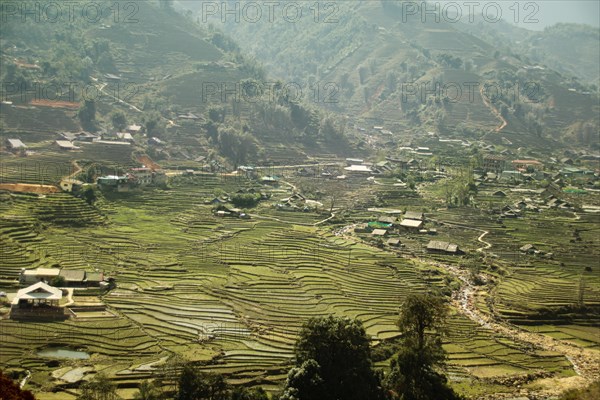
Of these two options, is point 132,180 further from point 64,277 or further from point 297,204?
point 64,277

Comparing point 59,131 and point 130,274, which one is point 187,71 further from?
point 130,274

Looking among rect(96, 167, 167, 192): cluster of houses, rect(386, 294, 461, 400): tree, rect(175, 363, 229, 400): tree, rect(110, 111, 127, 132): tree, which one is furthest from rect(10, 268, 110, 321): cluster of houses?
rect(110, 111, 127, 132): tree

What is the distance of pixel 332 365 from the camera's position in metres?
23.2

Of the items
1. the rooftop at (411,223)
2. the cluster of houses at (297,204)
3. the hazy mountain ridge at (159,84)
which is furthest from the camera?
the hazy mountain ridge at (159,84)

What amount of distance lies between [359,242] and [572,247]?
12.7 meters

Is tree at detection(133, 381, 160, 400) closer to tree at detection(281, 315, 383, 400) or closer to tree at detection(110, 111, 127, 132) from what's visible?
tree at detection(281, 315, 383, 400)

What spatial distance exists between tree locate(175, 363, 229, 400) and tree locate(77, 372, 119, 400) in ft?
6.40

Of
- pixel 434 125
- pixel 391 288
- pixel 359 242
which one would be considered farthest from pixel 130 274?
pixel 434 125

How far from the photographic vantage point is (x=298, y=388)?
22.3 metres

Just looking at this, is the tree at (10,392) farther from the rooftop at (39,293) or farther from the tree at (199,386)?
the rooftop at (39,293)

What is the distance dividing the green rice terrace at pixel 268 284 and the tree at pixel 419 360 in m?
1.84

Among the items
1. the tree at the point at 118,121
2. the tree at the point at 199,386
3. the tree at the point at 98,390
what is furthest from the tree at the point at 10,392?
the tree at the point at 118,121

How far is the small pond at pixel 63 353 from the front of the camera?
81.5 feet

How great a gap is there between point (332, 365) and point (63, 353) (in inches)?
363
